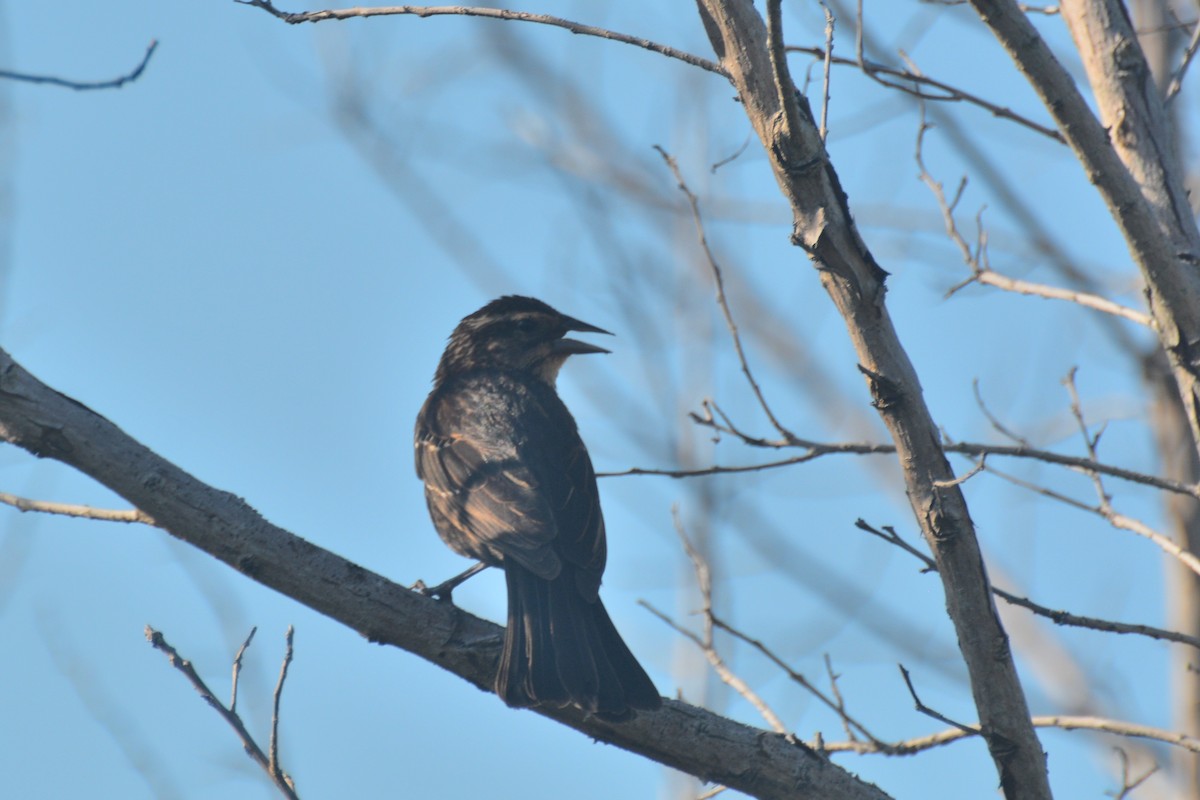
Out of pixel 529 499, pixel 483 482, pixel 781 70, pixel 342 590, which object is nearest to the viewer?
pixel 781 70

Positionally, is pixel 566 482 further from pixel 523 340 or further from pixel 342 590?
pixel 342 590

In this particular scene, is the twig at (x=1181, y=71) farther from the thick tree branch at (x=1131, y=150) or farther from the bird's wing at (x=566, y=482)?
the bird's wing at (x=566, y=482)

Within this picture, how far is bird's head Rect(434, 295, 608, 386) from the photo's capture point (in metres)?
6.83

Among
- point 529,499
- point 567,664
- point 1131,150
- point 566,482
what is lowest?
point 567,664

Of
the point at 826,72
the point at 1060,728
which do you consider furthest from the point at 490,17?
the point at 1060,728

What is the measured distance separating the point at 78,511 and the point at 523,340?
3337mm

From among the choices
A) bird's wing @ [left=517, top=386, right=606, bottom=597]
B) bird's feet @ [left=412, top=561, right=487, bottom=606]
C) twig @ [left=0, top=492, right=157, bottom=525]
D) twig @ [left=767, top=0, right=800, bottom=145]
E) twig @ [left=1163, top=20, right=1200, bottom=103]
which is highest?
twig @ [left=1163, top=20, right=1200, bottom=103]

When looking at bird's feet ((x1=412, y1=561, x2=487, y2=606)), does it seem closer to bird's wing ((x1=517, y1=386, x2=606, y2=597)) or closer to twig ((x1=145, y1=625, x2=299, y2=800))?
bird's wing ((x1=517, y1=386, x2=606, y2=597))

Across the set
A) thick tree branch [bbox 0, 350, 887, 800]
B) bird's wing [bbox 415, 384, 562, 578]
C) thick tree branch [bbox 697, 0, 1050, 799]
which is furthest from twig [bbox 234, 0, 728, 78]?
bird's wing [bbox 415, 384, 562, 578]

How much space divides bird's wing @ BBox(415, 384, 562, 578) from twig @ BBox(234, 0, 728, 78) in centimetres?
228

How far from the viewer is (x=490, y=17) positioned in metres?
3.55

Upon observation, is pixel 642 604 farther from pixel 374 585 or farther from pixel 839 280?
pixel 839 280

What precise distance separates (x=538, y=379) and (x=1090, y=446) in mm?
3195

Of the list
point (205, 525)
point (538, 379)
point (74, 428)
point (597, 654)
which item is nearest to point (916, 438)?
point (597, 654)
